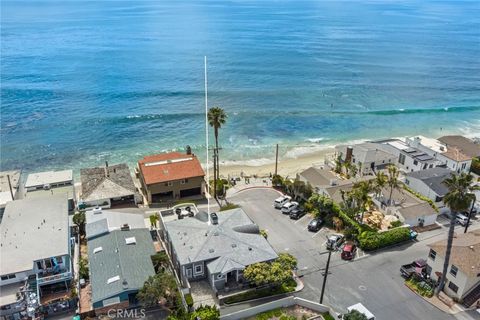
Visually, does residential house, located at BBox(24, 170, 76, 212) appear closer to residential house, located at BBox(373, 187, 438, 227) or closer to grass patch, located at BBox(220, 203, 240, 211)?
grass patch, located at BBox(220, 203, 240, 211)

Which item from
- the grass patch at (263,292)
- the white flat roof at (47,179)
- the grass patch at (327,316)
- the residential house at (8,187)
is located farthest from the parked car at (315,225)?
the residential house at (8,187)

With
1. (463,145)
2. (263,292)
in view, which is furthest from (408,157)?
(263,292)

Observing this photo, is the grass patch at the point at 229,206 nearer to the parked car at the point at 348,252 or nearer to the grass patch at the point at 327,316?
the parked car at the point at 348,252

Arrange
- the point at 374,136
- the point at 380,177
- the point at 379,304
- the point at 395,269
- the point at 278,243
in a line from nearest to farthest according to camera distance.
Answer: the point at 379,304 < the point at 395,269 < the point at 278,243 < the point at 380,177 < the point at 374,136

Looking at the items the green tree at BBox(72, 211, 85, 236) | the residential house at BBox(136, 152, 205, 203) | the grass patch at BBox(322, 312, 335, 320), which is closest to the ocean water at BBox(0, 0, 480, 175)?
the residential house at BBox(136, 152, 205, 203)

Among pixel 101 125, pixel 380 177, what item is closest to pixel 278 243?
pixel 380 177

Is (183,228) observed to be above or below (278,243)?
above

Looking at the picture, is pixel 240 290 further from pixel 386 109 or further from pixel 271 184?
pixel 386 109
